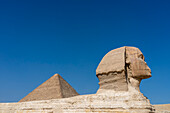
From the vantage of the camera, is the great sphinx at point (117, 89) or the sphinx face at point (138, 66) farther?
the sphinx face at point (138, 66)

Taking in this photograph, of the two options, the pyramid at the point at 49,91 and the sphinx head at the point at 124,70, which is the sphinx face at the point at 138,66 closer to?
the sphinx head at the point at 124,70

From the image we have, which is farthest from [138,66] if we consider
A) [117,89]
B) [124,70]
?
[117,89]

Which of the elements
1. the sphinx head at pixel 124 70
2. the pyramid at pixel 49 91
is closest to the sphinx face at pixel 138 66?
the sphinx head at pixel 124 70

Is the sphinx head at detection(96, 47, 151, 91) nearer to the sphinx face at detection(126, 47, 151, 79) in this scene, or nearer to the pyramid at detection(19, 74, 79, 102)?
the sphinx face at detection(126, 47, 151, 79)

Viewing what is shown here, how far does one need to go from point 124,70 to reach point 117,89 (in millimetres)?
722

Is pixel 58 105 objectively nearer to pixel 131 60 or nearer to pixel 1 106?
pixel 131 60

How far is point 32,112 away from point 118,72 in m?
4.43

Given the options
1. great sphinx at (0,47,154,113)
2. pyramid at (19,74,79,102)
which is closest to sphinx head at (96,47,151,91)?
great sphinx at (0,47,154,113)

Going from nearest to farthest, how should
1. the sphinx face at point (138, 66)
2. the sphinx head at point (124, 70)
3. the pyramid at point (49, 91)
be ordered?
the sphinx head at point (124, 70) < the sphinx face at point (138, 66) < the pyramid at point (49, 91)

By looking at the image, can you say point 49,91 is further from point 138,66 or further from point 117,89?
point 138,66

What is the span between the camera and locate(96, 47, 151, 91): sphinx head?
6.36m

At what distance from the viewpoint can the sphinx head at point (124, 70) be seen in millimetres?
6363

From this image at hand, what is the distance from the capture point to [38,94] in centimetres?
1531

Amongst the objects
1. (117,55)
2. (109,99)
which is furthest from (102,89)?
(117,55)
